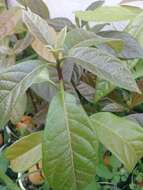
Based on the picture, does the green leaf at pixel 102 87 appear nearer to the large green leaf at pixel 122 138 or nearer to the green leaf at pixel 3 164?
the large green leaf at pixel 122 138

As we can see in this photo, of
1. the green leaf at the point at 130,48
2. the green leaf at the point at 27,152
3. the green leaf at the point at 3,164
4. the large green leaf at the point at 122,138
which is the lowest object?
the green leaf at the point at 3,164

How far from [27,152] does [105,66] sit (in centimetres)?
20

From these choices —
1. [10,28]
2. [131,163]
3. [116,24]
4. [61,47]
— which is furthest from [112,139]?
[116,24]

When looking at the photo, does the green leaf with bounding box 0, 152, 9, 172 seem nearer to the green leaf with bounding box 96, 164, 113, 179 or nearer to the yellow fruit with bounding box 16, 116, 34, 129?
the yellow fruit with bounding box 16, 116, 34, 129

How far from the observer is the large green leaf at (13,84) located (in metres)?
0.54

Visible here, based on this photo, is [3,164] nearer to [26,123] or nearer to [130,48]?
[26,123]

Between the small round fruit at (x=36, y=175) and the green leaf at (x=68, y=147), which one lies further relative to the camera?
the small round fruit at (x=36, y=175)

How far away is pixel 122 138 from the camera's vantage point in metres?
0.62

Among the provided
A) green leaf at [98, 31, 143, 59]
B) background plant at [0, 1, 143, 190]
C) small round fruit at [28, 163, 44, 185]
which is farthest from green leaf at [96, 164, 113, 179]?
green leaf at [98, 31, 143, 59]

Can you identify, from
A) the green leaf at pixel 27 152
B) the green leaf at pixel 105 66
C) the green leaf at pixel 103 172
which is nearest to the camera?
the green leaf at pixel 105 66

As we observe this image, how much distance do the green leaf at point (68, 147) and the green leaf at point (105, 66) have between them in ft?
0.20

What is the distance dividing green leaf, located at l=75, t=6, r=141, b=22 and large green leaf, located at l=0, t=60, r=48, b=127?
0.54 feet

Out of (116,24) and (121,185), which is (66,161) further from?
(116,24)

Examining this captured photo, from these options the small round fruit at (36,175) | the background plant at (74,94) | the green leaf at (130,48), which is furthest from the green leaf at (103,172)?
the green leaf at (130,48)
